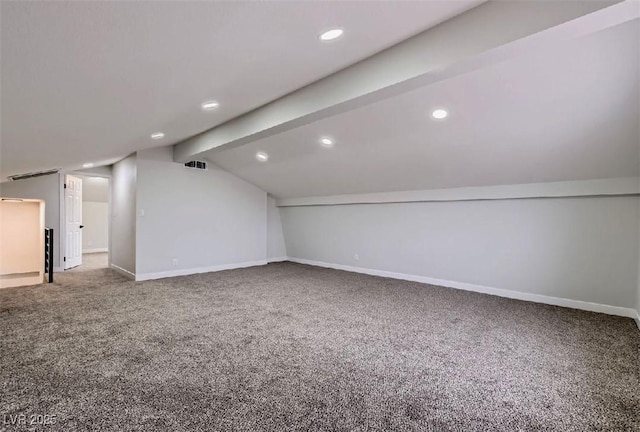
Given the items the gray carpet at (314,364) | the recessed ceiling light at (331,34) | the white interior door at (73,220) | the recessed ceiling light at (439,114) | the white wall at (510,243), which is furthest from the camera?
the white interior door at (73,220)

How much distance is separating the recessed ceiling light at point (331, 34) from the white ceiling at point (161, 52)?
0.22ft

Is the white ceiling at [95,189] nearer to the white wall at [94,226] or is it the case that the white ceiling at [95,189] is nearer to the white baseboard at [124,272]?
the white wall at [94,226]

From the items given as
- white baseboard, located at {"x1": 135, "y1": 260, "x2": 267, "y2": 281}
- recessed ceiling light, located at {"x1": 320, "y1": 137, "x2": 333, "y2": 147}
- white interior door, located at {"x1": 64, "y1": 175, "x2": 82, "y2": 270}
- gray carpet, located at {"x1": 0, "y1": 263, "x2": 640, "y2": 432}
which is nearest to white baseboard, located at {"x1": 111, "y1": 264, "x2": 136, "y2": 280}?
white baseboard, located at {"x1": 135, "y1": 260, "x2": 267, "y2": 281}

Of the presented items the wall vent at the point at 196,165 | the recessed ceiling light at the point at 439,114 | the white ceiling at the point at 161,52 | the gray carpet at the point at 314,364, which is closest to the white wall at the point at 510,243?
the gray carpet at the point at 314,364

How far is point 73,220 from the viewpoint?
23.8 feet

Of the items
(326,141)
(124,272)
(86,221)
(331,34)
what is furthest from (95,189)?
(331,34)

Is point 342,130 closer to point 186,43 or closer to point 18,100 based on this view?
point 186,43

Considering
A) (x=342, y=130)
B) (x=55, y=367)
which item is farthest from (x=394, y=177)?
(x=55, y=367)

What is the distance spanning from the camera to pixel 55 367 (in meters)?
2.39

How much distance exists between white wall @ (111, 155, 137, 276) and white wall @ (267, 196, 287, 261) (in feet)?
9.80

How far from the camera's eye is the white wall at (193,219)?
5758 mm

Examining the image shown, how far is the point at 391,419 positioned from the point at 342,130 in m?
3.24

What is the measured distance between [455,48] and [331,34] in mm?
827

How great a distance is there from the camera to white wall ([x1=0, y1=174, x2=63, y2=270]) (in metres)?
6.27
